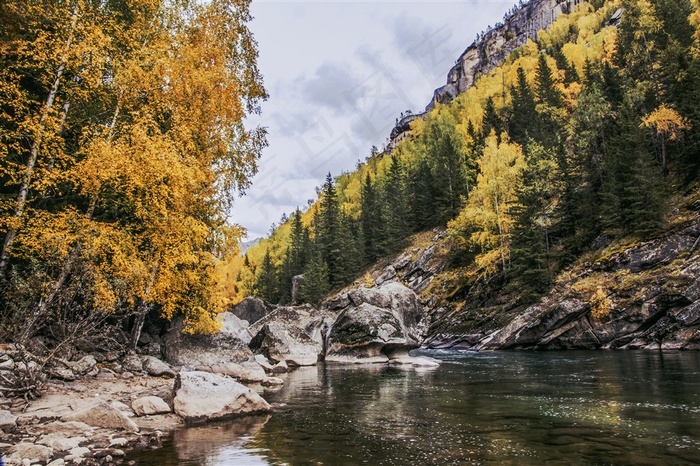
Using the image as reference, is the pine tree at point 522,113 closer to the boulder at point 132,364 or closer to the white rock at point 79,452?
the boulder at point 132,364

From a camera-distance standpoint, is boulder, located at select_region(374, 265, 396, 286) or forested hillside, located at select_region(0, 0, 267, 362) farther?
boulder, located at select_region(374, 265, 396, 286)

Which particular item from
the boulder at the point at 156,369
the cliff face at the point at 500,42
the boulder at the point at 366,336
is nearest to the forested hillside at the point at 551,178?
the boulder at the point at 366,336

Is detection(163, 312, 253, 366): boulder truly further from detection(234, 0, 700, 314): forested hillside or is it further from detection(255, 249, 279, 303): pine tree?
detection(255, 249, 279, 303): pine tree

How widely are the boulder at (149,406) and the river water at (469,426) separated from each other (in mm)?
1450

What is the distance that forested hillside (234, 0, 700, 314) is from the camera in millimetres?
36375

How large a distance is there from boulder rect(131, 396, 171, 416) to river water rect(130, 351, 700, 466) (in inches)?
57.1

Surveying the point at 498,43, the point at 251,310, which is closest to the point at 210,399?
the point at 251,310

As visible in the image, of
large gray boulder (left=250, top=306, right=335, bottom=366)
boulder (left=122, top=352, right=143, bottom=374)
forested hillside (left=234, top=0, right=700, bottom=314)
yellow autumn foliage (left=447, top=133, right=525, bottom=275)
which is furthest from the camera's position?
yellow autumn foliage (left=447, top=133, right=525, bottom=275)

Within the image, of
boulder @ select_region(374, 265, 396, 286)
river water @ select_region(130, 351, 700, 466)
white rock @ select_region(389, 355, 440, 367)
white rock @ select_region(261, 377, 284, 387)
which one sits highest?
boulder @ select_region(374, 265, 396, 286)

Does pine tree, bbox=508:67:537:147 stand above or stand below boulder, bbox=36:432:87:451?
above

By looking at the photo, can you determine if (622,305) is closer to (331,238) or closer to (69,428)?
(69,428)

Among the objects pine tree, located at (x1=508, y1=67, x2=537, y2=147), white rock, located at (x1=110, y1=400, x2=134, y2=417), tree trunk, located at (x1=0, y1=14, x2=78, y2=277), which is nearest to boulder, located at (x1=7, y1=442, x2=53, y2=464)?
white rock, located at (x1=110, y1=400, x2=134, y2=417)

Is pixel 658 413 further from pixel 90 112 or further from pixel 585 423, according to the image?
pixel 90 112

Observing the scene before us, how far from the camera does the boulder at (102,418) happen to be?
7973 mm
